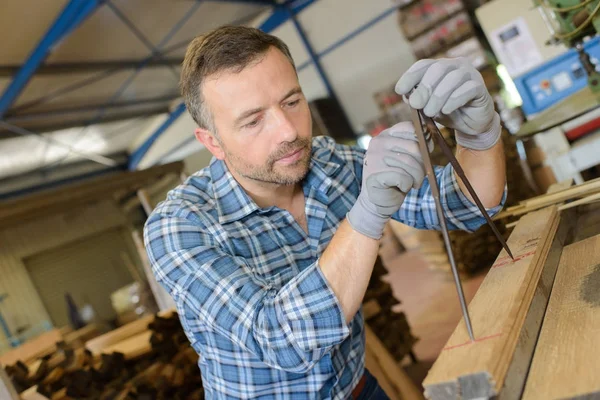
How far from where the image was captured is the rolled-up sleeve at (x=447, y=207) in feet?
5.41

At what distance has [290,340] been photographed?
1.23 meters

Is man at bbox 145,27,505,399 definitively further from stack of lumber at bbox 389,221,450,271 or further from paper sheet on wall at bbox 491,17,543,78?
paper sheet on wall at bbox 491,17,543,78

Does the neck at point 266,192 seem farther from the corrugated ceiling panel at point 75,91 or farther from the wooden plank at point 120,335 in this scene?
the corrugated ceiling panel at point 75,91

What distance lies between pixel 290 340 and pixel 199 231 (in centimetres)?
43

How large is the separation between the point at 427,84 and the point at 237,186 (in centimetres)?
69

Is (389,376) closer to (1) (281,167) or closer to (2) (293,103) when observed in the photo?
(1) (281,167)

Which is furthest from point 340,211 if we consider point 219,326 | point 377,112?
point 377,112

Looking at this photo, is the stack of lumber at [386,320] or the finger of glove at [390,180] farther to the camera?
the stack of lumber at [386,320]

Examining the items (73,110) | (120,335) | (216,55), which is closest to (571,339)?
(216,55)

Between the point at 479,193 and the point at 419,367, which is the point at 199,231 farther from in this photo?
the point at 419,367

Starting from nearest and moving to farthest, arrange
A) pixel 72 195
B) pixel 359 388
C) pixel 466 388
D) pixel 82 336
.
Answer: pixel 466 388 < pixel 359 388 < pixel 72 195 < pixel 82 336

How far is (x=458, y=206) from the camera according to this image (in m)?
1.67

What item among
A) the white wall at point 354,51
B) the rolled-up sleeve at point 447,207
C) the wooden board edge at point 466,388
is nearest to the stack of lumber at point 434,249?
the rolled-up sleeve at point 447,207

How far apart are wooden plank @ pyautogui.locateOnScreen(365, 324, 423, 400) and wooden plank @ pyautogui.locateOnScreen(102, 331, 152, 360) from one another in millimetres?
1461
